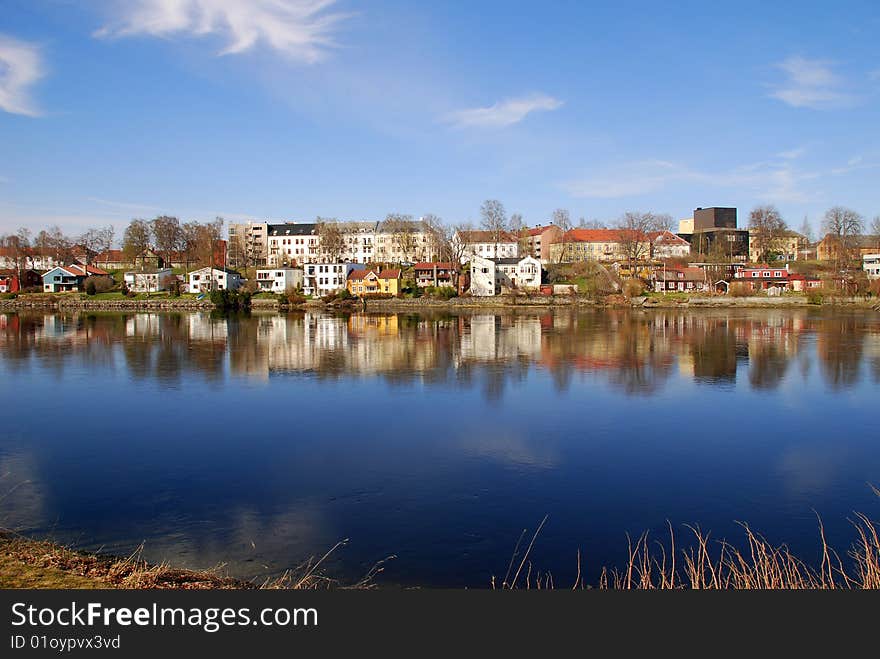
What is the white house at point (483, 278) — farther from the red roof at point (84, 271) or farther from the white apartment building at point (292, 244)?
the red roof at point (84, 271)

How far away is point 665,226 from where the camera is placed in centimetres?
7925

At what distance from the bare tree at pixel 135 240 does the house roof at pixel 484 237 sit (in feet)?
118

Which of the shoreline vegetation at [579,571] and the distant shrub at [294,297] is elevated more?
the distant shrub at [294,297]

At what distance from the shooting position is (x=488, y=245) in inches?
2749

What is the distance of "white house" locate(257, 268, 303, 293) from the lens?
63625 millimetres

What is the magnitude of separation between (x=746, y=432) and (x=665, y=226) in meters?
71.5

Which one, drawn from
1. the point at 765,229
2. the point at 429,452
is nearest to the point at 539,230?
the point at 765,229

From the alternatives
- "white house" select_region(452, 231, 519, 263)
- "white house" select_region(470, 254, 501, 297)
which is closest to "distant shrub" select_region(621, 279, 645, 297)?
"white house" select_region(470, 254, 501, 297)

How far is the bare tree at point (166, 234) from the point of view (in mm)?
78812

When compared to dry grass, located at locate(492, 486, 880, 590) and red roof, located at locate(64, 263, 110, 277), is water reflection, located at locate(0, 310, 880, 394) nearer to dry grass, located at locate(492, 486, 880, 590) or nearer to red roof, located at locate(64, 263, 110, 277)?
dry grass, located at locate(492, 486, 880, 590)

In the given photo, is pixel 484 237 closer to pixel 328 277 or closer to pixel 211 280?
pixel 328 277

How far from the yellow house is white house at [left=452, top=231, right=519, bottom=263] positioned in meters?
11.5

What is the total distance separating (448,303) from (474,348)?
30.3m

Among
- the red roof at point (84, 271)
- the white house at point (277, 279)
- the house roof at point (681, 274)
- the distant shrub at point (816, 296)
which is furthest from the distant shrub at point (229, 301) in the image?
the distant shrub at point (816, 296)
